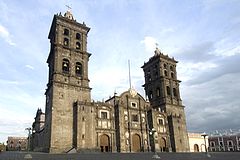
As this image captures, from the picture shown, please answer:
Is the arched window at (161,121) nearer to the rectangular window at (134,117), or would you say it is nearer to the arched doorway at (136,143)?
the rectangular window at (134,117)

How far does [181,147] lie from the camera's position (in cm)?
4984

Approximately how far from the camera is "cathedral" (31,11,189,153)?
3838 centimetres

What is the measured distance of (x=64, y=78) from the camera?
41.7m

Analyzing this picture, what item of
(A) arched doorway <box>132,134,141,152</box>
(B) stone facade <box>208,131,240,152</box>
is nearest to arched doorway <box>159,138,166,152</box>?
(A) arched doorway <box>132,134,141,152</box>

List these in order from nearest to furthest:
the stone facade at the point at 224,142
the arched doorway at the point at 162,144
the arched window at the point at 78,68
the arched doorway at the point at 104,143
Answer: the arched doorway at the point at 104,143, the arched window at the point at 78,68, the arched doorway at the point at 162,144, the stone facade at the point at 224,142

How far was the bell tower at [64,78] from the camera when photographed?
124ft

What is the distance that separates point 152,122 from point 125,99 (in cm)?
692

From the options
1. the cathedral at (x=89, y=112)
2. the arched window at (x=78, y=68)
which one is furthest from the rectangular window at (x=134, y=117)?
the arched window at (x=78, y=68)

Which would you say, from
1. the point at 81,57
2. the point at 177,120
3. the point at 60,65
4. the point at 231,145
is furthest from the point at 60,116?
the point at 231,145

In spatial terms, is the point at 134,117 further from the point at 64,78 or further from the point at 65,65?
the point at 65,65

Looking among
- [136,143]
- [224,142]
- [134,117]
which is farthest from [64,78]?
[224,142]

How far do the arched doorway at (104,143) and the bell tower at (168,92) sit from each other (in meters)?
14.8

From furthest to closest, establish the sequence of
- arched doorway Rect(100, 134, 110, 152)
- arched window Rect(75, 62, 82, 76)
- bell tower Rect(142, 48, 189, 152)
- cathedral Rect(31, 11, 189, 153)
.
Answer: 1. bell tower Rect(142, 48, 189, 152)
2. arched window Rect(75, 62, 82, 76)
3. arched doorway Rect(100, 134, 110, 152)
4. cathedral Rect(31, 11, 189, 153)

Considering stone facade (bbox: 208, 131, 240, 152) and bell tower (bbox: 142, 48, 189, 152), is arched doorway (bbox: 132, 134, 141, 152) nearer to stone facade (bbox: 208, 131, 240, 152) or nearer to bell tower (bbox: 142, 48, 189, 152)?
bell tower (bbox: 142, 48, 189, 152)
